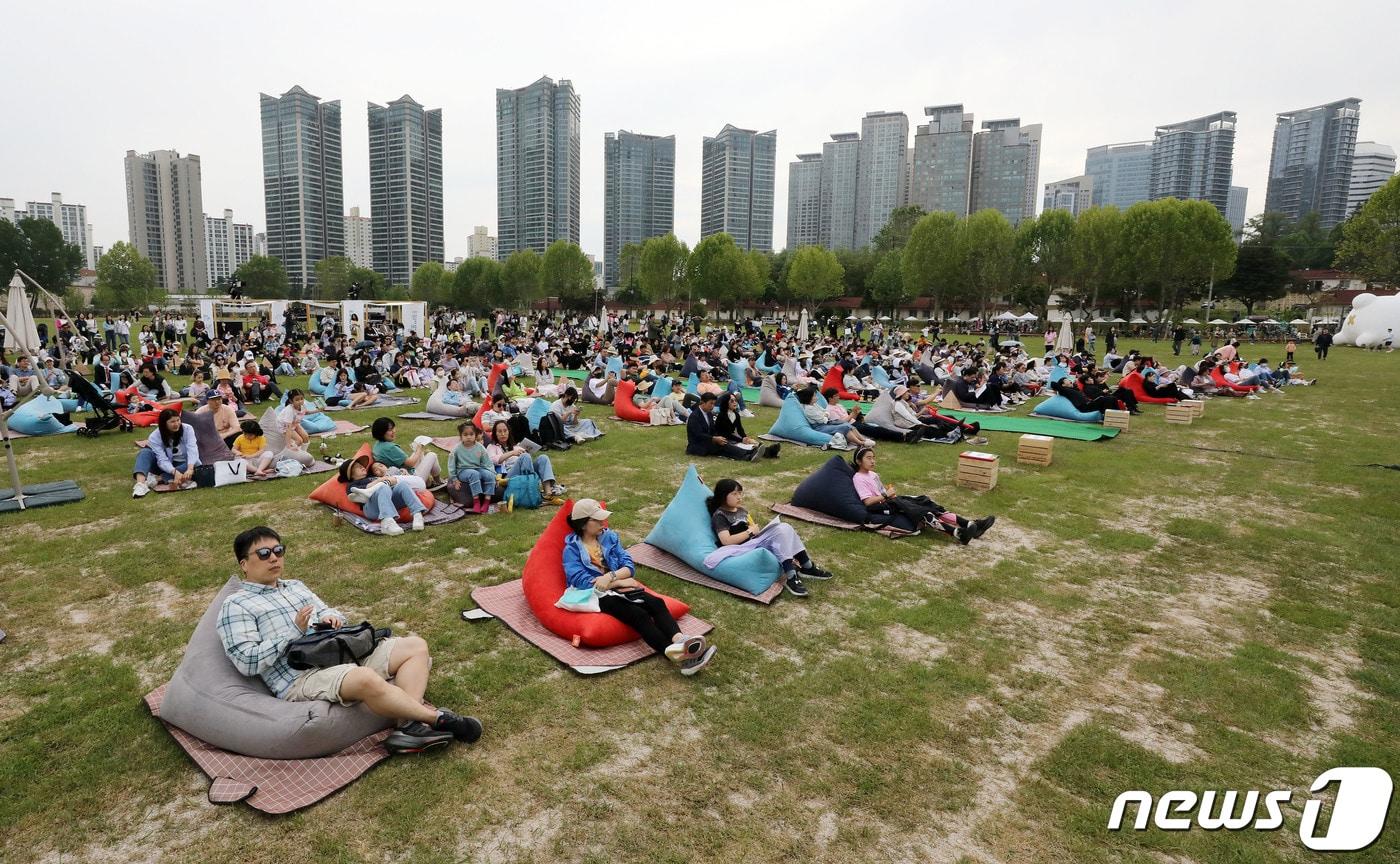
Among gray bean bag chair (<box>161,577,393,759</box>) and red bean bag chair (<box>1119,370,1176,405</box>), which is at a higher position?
red bean bag chair (<box>1119,370,1176,405</box>)

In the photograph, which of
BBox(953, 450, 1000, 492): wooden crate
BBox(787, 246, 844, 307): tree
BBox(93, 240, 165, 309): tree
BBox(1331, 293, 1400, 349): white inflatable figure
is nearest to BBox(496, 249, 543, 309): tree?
BBox(787, 246, 844, 307): tree

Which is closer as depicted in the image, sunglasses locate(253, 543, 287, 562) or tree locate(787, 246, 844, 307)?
sunglasses locate(253, 543, 287, 562)

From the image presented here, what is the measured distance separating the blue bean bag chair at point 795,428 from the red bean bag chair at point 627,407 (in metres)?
3.12

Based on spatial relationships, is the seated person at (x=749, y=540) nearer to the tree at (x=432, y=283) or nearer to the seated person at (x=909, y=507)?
the seated person at (x=909, y=507)

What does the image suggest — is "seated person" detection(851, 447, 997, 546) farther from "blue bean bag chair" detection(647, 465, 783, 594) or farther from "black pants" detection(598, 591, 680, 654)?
"black pants" detection(598, 591, 680, 654)

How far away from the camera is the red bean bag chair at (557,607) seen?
5.42m

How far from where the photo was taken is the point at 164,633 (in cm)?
564

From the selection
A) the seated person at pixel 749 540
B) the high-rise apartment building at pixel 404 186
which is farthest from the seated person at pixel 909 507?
the high-rise apartment building at pixel 404 186

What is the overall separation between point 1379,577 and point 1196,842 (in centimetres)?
568

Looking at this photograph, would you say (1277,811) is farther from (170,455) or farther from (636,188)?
(636,188)

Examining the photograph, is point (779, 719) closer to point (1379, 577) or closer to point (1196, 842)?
point (1196, 842)

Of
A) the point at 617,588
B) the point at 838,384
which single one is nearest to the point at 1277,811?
the point at 617,588

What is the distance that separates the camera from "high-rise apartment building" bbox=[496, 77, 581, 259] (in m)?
120

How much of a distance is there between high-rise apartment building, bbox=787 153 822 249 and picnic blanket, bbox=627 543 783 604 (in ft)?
Result: 460
